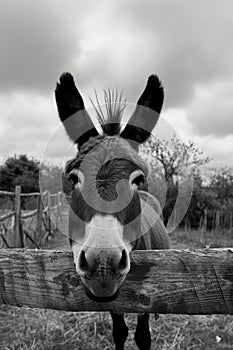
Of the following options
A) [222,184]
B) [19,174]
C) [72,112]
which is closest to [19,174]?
[19,174]

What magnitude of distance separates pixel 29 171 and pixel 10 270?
3266 cm

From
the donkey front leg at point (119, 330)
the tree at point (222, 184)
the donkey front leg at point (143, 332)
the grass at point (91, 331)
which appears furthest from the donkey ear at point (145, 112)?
the tree at point (222, 184)

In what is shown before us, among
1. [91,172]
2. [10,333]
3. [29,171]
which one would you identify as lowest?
[10,333]

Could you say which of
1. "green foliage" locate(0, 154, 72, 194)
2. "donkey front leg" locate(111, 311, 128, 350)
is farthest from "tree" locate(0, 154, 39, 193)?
"donkey front leg" locate(111, 311, 128, 350)

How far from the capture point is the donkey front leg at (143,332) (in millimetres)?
3113

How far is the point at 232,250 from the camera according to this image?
1445 mm

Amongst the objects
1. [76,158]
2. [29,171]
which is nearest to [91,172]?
[76,158]

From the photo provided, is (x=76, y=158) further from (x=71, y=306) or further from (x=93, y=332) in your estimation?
(x=93, y=332)

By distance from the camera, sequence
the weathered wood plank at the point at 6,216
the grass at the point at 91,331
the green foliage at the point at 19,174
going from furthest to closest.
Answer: the green foliage at the point at 19,174, the weathered wood plank at the point at 6,216, the grass at the point at 91,331

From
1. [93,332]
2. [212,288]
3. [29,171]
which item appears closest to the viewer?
[212,288]

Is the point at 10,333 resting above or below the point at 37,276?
below

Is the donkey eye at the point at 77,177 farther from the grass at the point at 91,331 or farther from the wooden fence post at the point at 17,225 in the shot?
the wooden fence post at the point at 17,225

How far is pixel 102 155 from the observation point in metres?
2.11

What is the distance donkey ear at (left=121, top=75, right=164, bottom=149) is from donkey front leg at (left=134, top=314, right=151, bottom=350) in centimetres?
167
